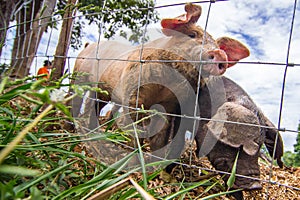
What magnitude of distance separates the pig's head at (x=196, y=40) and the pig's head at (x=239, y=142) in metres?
0.30

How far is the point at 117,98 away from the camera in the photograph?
1.92 metres

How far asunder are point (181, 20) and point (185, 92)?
1.52 feet

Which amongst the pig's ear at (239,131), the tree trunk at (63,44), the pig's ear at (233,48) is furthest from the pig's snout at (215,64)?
the tree trunk at (63,44)

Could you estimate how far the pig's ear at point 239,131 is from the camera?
4.13ft

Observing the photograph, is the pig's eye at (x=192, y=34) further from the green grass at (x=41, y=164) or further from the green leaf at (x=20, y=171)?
the green leaf at (x=20, y=171)

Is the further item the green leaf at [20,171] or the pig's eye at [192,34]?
the pig's eye at [192,34]

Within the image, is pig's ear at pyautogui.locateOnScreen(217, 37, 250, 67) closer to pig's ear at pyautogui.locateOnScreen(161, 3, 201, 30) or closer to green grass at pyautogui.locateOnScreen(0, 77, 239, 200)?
pig's ear at pyautogui.locateOnScreen(161, 3, 201, 30)

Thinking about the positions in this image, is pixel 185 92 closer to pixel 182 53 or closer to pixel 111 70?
pixel 182 53

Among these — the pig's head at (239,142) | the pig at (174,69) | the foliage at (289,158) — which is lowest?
the foliage at (289,158)

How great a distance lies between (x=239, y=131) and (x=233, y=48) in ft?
1.91

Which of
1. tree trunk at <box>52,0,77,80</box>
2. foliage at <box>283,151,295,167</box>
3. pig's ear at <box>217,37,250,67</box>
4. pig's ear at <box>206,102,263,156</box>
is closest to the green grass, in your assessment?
pig's ear at <box>206,102,263,156</box>

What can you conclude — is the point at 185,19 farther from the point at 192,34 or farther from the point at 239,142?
the point at 239,142

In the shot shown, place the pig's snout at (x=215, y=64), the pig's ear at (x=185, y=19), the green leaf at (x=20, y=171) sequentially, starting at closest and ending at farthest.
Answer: the green leaf at (x=20, y=171), the pig's snout at (x=215, y=64), the pig's ear at (x=185, y=19)

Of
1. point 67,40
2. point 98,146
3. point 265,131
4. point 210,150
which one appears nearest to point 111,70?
point 67,40
